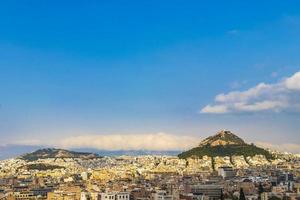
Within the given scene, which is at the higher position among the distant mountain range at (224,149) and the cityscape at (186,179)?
the distant mountain range at (224,149)

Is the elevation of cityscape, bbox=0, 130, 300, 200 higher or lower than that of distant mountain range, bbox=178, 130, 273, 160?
lower

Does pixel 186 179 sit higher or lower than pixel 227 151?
lower

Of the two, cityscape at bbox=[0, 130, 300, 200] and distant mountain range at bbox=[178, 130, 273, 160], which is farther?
distant mountain range at bbox=[178, 130, 273, 160]

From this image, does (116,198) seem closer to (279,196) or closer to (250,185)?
(279,196)

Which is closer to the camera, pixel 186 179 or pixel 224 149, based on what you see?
pixel 186 179

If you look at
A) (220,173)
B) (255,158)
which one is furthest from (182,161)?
(220,173)

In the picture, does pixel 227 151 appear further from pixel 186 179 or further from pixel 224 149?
pixel 186 179

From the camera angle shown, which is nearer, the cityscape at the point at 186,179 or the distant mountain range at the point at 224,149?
the cityscape at the point at 186,179

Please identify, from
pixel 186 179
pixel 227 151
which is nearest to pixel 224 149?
pixel 227 151

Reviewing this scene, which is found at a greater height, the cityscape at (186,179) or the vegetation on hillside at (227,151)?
the vegetation on hillside at (227,151)
